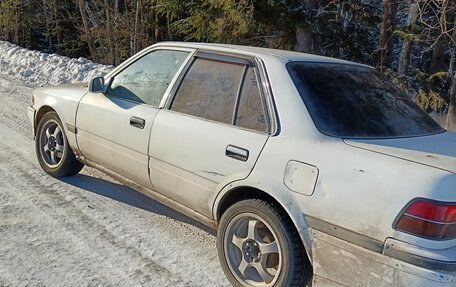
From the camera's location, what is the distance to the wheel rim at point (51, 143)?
467cm

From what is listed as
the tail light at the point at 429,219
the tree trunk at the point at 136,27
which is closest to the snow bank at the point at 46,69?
the tree trunk at the point at 136,27

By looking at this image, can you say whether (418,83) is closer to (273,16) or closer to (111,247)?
(273,16)

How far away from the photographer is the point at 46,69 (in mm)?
11602

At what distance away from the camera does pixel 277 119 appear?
9.22 ft

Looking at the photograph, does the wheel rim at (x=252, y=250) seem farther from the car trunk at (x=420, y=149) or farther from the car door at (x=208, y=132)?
the car trunk at (x=420, y=149)

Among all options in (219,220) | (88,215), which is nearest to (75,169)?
(88,215)

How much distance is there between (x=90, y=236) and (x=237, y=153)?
57.3 inches

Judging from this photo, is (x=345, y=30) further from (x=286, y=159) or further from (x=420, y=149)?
(x=286, y=159)

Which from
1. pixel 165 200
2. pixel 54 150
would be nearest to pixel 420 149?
pixel 165 200

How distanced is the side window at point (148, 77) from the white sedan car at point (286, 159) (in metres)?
0.01

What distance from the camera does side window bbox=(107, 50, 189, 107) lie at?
3.65 metres

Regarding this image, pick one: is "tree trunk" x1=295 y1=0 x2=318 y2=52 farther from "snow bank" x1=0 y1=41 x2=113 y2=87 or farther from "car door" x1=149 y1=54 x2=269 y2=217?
"car door" x1=149 y1=54 x2=269 y2=217

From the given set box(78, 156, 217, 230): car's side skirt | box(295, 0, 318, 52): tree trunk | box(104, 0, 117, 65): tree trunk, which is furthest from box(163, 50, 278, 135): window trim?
box(104, 0, 117, 65): tree trunk

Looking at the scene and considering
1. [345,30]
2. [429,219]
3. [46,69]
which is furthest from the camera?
[46,69]
